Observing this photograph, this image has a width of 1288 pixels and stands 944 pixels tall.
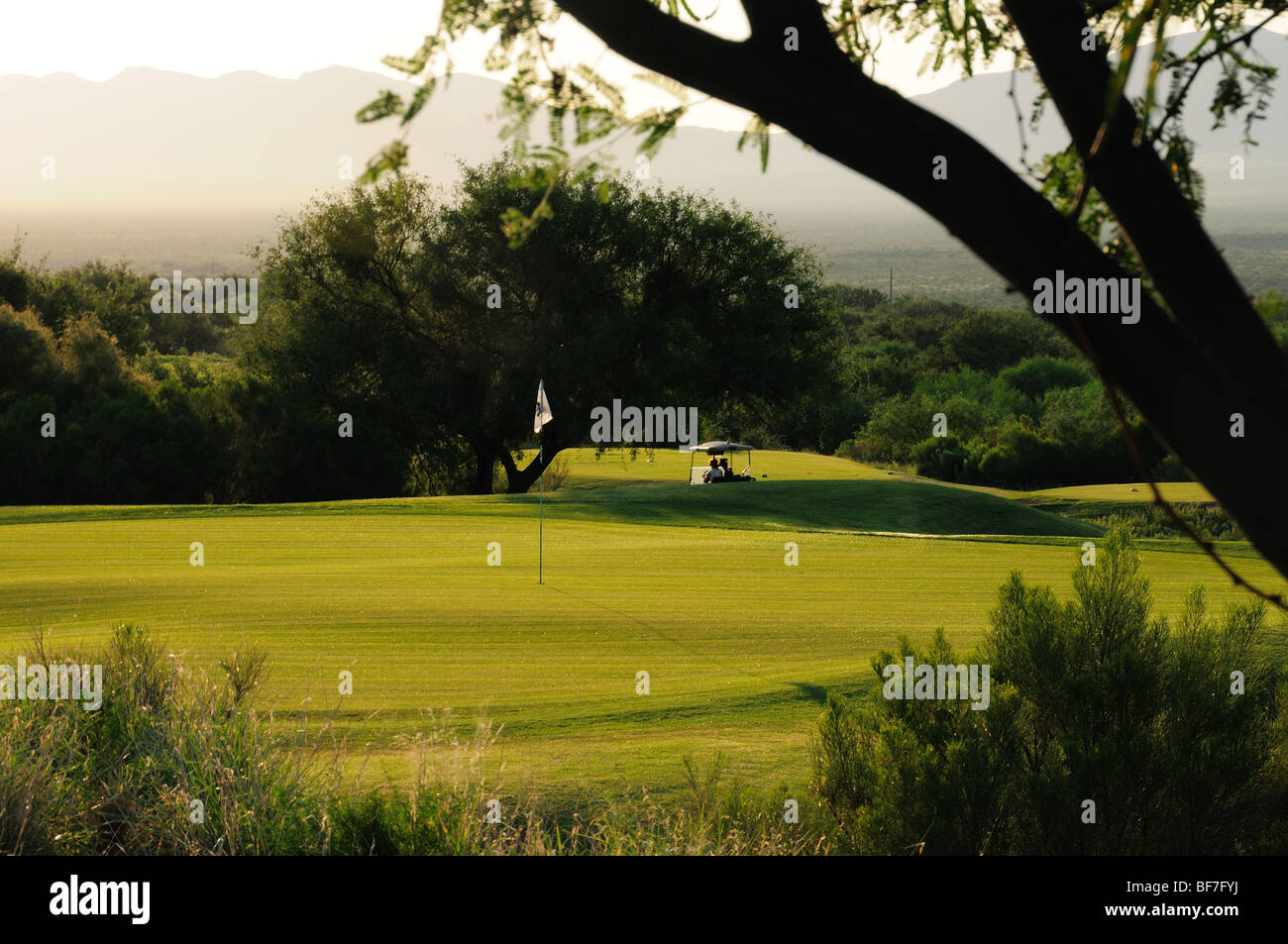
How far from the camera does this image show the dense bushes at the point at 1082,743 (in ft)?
17.4

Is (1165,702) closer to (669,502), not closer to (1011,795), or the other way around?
(1011,795)

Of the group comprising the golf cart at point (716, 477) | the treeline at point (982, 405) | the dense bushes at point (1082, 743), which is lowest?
the dense bushes at point (1082, 743)

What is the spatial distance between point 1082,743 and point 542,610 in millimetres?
5092

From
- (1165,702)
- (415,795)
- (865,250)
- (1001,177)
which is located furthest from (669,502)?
(865,250)

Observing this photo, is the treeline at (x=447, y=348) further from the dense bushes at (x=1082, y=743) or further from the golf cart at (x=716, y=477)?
the dense bushes at (x=1082, y=743)

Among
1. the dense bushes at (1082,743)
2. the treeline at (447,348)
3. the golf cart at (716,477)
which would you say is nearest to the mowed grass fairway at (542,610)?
the dense bushes at (1082,743)

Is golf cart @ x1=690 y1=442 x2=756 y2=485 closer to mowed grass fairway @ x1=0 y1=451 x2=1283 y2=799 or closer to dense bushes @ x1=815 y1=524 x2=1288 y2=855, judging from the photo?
mowed grass fairway @ x1=0 y1=451 x2=1283 y2=799

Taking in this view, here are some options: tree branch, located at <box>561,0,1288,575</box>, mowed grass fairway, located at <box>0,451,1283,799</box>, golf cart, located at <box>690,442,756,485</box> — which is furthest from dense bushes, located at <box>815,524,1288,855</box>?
golf cart, located at <box>690,442,756,485</box>

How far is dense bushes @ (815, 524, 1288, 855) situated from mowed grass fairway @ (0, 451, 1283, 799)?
632 millimetres

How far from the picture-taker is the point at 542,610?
9.73 meters

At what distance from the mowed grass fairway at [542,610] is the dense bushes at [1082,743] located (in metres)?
0.63

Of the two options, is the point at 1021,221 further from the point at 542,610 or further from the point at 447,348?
the point at 447,348

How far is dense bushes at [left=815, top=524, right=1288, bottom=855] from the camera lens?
209 inches
